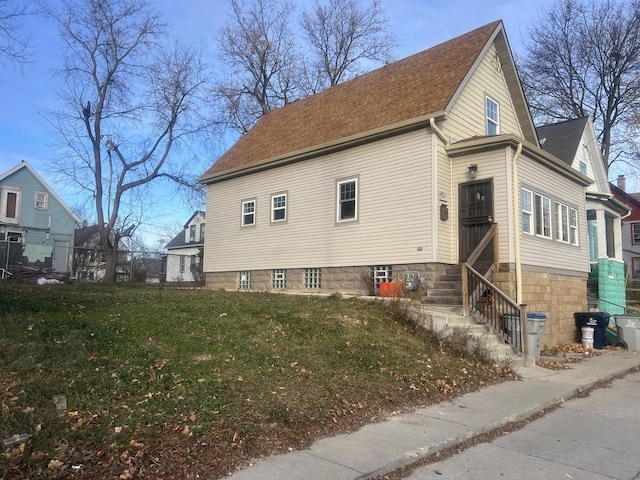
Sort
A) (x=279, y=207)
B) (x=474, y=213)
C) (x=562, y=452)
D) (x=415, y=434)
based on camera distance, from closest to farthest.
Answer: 1. (x=562, y=452)
2. (x=415, y=434)
3. (x=474, y=213)
4. (x=279, y=207)

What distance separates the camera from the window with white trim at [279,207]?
666 inches

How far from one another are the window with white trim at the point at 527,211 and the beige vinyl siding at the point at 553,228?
155mm

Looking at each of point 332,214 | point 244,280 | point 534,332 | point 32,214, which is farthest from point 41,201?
point 534,332

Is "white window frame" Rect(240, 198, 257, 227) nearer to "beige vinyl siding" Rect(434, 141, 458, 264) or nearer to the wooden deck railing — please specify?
"beige vinyl siding" Rect(434, 141, 458, 264)

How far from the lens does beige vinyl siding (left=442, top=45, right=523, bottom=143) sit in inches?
549

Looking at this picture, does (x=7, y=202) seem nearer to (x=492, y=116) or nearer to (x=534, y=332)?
(x=492, y=116)

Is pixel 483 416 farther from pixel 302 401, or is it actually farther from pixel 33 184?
pixel 33 184

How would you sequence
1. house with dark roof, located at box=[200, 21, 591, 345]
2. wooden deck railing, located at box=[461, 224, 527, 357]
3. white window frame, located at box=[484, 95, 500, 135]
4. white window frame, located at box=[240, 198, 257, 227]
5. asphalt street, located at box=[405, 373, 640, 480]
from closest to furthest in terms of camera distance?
asphalt street, located at box=[405, 373, 640, 480] → wooden deck railing, located at box=[461, 224, 527, 357] → house with dark roof, located at box=[200, 21, 591, 345] → white window frame, located at box=[484, 95, 500, 135] → white window frame, located at box=[240, 198, 257, 227]

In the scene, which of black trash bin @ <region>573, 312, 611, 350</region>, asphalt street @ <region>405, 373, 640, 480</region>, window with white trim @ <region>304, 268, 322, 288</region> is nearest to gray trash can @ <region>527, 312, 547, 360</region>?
asphalt street @ <region>405, 373, 640, 480</region>

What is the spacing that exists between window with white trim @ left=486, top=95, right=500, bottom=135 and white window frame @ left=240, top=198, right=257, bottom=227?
27.3ft

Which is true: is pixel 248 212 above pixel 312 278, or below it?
above

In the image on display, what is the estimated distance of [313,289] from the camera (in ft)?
51.3

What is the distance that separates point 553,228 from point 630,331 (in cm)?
344

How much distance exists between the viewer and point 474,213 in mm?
12961
